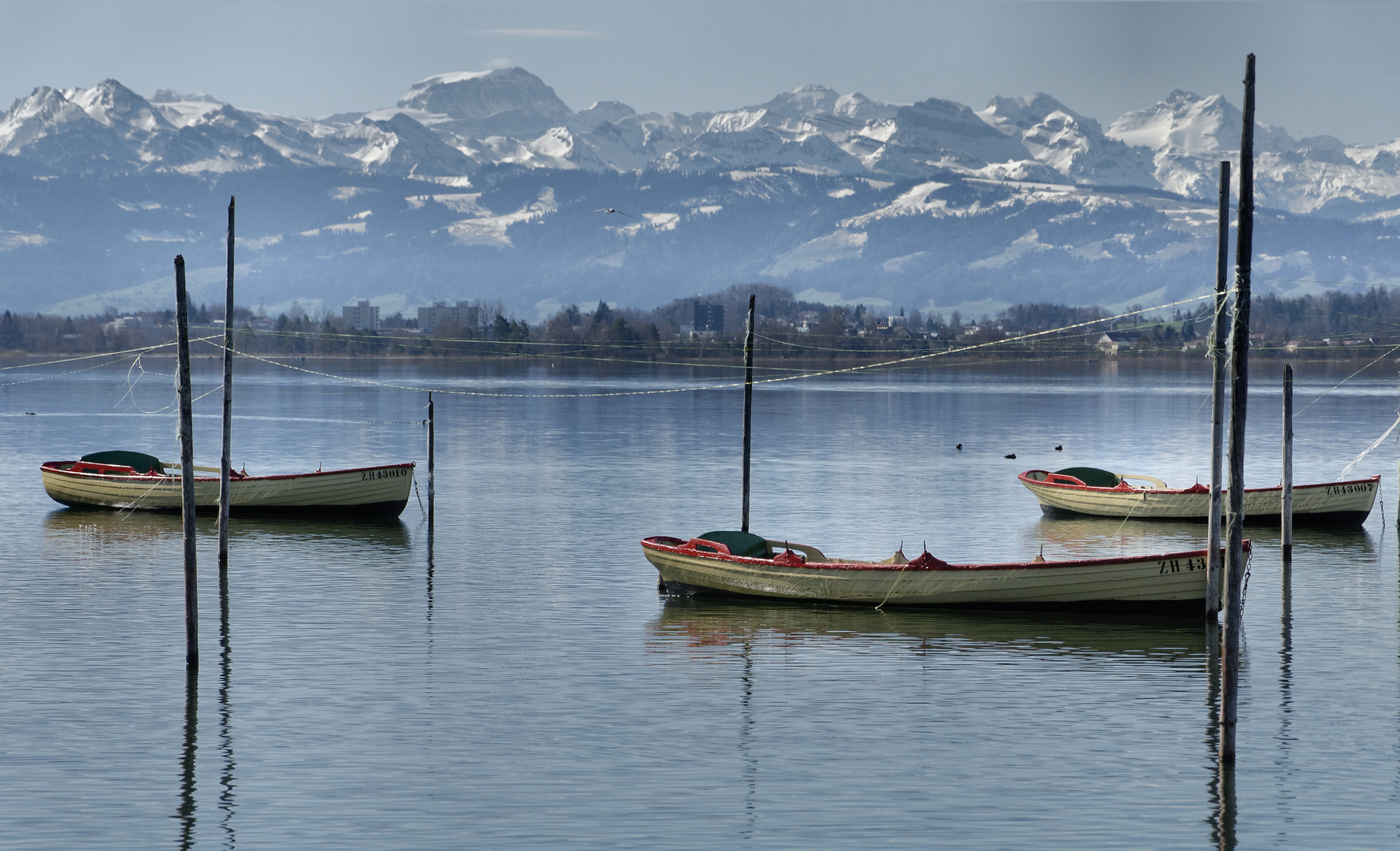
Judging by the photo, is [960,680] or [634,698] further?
[960,680]

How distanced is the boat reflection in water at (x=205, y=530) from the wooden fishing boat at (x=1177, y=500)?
2524 cm

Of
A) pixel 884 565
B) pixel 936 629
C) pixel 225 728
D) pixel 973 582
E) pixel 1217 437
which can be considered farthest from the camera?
pixel 884 565

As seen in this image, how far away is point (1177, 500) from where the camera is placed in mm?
56000

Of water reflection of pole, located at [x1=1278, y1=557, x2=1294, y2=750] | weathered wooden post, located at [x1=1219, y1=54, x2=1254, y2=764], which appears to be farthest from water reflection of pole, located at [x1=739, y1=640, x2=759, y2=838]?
water reflection of pole, located at [x1=1278, y1=557, x2=1294, y2=750]

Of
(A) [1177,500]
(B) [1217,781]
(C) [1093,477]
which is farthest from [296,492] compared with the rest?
(B) [1217,781]

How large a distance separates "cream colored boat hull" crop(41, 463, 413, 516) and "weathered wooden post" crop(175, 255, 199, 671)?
2387cm

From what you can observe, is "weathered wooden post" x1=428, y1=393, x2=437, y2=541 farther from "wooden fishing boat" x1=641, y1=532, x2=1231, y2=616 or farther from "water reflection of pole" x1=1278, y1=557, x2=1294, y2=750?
"water reflection of pole" x1=1278, y1=557, x2=1294, y2=750

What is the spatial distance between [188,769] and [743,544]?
1830cm

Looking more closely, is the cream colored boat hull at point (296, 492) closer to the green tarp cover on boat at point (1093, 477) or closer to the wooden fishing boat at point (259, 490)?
the wooden fishing boat at point (259, 490)

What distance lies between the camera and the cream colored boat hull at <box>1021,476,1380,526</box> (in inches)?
2112

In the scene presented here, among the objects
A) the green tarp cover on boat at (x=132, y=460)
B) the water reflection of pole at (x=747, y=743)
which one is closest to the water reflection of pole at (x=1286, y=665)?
the water reflection of pole at (x=747, y=743)

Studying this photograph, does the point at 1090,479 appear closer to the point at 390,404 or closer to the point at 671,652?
the point at 671,652

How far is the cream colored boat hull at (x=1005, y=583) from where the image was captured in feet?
A: 114

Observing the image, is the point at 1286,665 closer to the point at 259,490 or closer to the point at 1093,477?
the point at 1093,477
